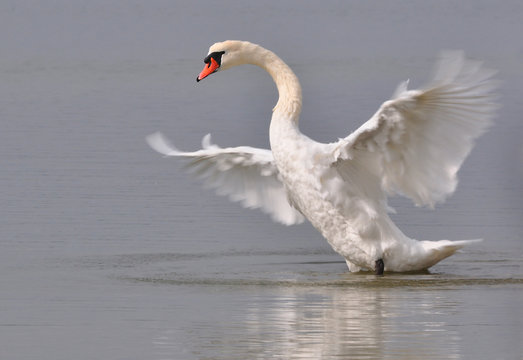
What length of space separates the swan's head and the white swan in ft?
0.17

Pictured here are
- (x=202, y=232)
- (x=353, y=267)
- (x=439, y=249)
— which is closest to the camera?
(x=439, y=249)

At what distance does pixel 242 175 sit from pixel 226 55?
1.22 meters

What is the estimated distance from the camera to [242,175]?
1333 cm

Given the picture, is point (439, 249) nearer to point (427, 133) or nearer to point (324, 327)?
point (427, 133)

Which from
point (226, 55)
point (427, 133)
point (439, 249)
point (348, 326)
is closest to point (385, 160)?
point (427, 133)

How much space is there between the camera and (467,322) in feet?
30.7

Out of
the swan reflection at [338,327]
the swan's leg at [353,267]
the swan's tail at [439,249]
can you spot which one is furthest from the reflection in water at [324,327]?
the swan's leg at [353,267]

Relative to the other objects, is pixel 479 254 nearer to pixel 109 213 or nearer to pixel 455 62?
pixel 455 62

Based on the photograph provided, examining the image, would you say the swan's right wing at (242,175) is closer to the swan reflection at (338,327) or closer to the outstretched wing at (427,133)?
the outstretched wing at (427,133)

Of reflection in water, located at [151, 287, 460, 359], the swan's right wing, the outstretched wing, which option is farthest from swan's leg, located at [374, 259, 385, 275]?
the swan's right wing

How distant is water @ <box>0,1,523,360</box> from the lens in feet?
29.3

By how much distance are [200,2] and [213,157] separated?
2813 cm

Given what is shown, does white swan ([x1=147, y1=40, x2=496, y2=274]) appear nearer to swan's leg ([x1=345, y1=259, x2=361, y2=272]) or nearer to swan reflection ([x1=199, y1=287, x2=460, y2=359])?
swan's leg ([x1=345, y1=259, x2=361, y2=272])

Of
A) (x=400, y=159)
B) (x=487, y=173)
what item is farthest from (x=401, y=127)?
(x=487, y=173)
